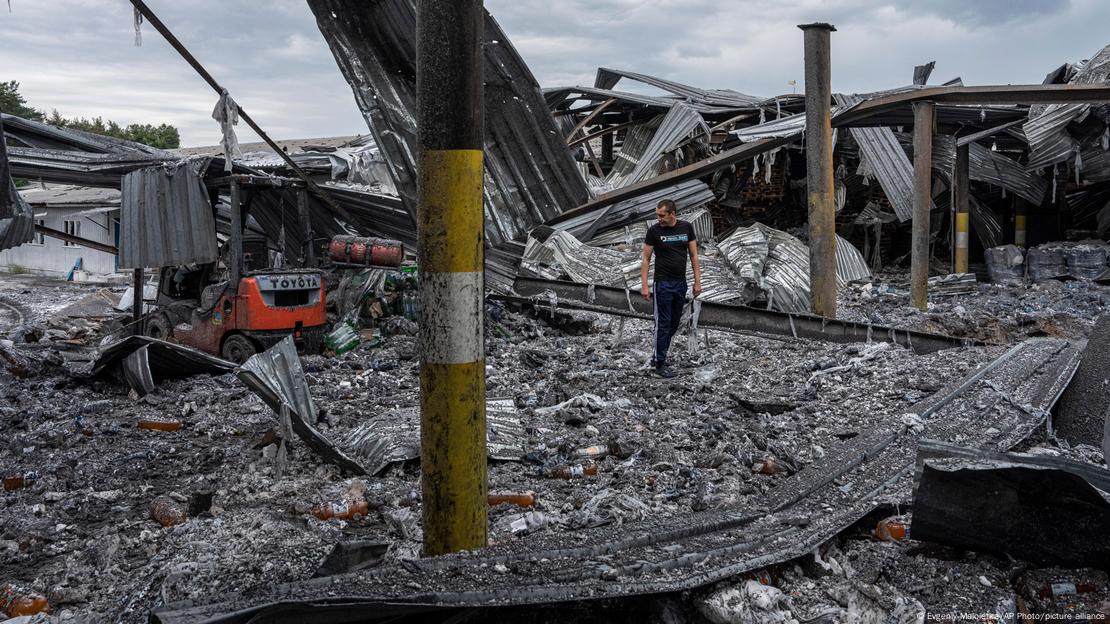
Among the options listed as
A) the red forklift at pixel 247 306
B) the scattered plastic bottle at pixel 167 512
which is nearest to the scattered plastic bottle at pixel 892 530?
the scattered plastic bottle at pixel 167 512

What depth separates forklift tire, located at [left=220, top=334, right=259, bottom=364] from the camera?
28.2 feet

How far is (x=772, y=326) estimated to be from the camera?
8469 mm

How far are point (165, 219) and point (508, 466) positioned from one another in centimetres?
657

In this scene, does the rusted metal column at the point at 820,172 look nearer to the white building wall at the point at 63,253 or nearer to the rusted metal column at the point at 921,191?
the rusted metal column at the point at 921,191

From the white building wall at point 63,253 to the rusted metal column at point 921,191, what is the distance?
21.3 metres

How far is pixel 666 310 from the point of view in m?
7.30

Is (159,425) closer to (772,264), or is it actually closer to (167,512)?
(167,512)

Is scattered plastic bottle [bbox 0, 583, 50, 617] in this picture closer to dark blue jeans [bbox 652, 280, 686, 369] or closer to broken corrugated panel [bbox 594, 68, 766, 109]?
dark blue jeans [bbox 652, 280, 686, 369]

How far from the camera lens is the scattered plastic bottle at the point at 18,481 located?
471 centimetres

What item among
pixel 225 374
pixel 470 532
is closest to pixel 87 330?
pixel 225 374

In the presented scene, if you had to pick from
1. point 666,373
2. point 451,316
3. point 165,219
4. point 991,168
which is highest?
point 991,168

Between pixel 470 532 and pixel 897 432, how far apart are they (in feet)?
9.82

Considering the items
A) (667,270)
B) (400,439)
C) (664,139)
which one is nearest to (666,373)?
(667,270)

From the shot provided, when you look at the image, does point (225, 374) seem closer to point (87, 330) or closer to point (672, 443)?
point (672, 443)
